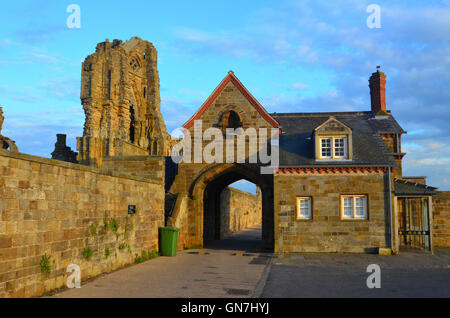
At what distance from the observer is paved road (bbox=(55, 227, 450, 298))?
10.0 m

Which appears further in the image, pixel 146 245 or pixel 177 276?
pixel 146 245

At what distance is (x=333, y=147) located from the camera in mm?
20578

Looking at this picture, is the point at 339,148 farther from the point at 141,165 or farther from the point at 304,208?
the point at 141,165

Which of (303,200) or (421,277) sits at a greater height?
(303,200)

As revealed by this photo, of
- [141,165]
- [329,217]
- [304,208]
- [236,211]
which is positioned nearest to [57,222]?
[141,165]

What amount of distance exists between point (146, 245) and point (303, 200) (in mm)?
8314

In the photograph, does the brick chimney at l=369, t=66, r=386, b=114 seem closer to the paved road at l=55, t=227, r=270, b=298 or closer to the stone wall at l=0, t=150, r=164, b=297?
the paved road at l=55, t=227, r=270, b=298

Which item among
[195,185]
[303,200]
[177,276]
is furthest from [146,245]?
[303,200]

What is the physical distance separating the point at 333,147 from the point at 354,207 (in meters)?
3.22

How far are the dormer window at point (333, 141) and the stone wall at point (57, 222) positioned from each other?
1015cm

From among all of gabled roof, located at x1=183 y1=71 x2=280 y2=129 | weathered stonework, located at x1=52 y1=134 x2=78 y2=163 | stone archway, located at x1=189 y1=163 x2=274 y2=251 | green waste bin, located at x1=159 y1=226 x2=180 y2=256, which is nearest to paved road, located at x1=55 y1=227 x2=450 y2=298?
green waste bin, located at x1=159 y1=226 x2=180 y2=256
